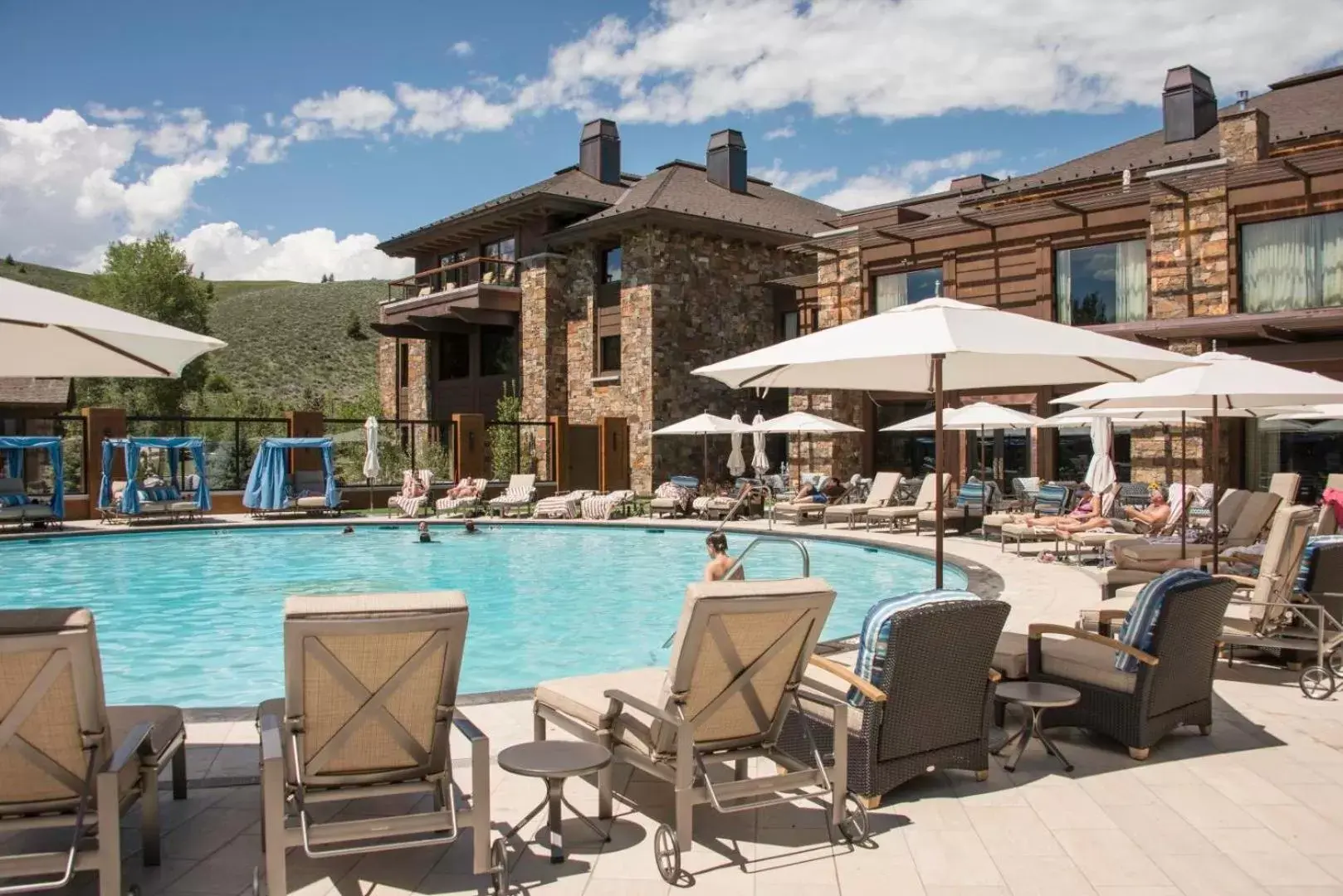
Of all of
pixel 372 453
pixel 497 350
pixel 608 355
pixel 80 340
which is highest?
pixel 497 350

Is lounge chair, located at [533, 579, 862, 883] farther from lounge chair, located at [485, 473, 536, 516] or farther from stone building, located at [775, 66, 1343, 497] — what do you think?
lounge chair, located at [485, 473, 536, 516]

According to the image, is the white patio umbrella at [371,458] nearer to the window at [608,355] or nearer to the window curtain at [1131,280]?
the window at [608,355]

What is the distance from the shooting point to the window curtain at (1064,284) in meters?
21.6

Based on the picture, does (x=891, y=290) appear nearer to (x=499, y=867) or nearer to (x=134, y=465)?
(x=134, y=465)

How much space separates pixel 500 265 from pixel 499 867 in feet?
93.5

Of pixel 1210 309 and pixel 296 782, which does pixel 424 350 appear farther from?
pixel 296 782

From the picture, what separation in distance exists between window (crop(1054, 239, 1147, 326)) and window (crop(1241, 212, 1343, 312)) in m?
1.94

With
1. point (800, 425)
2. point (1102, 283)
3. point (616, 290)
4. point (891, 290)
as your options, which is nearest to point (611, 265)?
point (616, 290)

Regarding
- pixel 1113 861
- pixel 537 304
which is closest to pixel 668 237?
pixel 537 304

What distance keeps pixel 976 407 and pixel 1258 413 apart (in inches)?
174

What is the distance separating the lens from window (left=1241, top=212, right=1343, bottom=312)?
59.9 feet

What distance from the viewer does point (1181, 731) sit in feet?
17.3

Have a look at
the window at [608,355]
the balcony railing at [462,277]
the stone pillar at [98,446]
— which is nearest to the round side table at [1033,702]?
the stone pillar at [98,446]

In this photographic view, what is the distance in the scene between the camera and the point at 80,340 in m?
4.99
